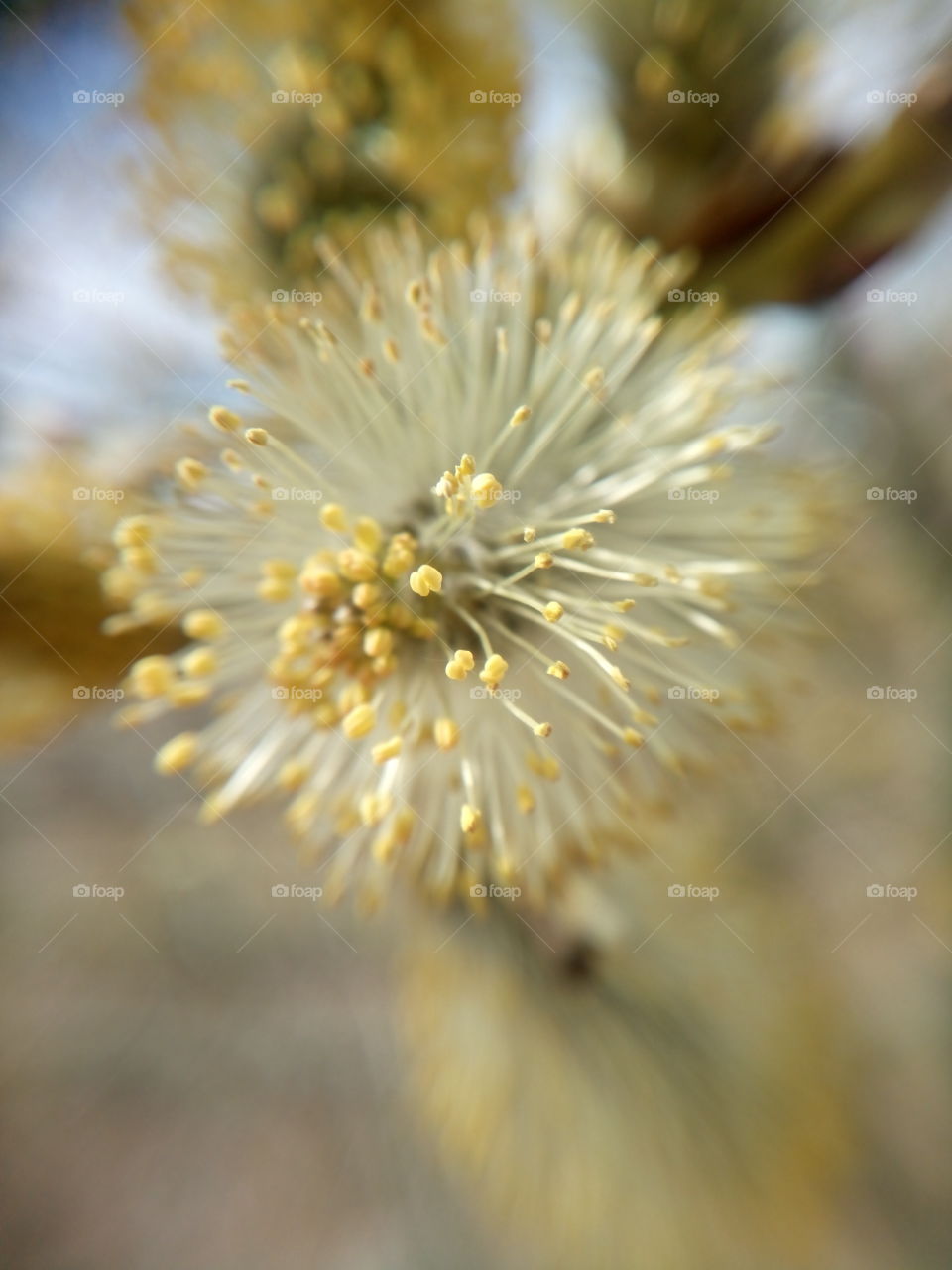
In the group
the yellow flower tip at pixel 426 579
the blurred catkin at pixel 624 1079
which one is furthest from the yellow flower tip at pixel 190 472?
the blurred catkin at pixel 624 1079

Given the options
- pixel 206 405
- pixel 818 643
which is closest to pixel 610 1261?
pixel 818 643

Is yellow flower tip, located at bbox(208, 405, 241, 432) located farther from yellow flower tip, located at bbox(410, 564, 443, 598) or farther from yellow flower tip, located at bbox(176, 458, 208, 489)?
yellow flower tip, located at bbox(410, 564, 443, 598)

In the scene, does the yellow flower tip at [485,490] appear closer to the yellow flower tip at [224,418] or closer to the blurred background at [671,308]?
the yellow flower tip at [224,418]

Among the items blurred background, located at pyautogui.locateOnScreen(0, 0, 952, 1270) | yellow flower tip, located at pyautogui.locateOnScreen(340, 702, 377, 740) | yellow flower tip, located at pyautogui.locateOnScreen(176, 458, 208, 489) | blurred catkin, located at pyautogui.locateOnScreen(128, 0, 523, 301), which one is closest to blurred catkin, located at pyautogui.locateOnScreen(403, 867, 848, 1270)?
blurred background, located at pyautogui.locateOnScreen(0, 0, 952, 1270)

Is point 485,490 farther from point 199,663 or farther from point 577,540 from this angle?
point 199,663

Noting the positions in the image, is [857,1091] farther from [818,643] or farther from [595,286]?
[595,286]

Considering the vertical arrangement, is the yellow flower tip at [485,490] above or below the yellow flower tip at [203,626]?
above

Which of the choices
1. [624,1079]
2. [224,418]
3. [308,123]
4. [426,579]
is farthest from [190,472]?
[624,1079]

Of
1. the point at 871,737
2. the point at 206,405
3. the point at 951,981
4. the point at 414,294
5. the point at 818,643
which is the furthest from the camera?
the point at 951,981
